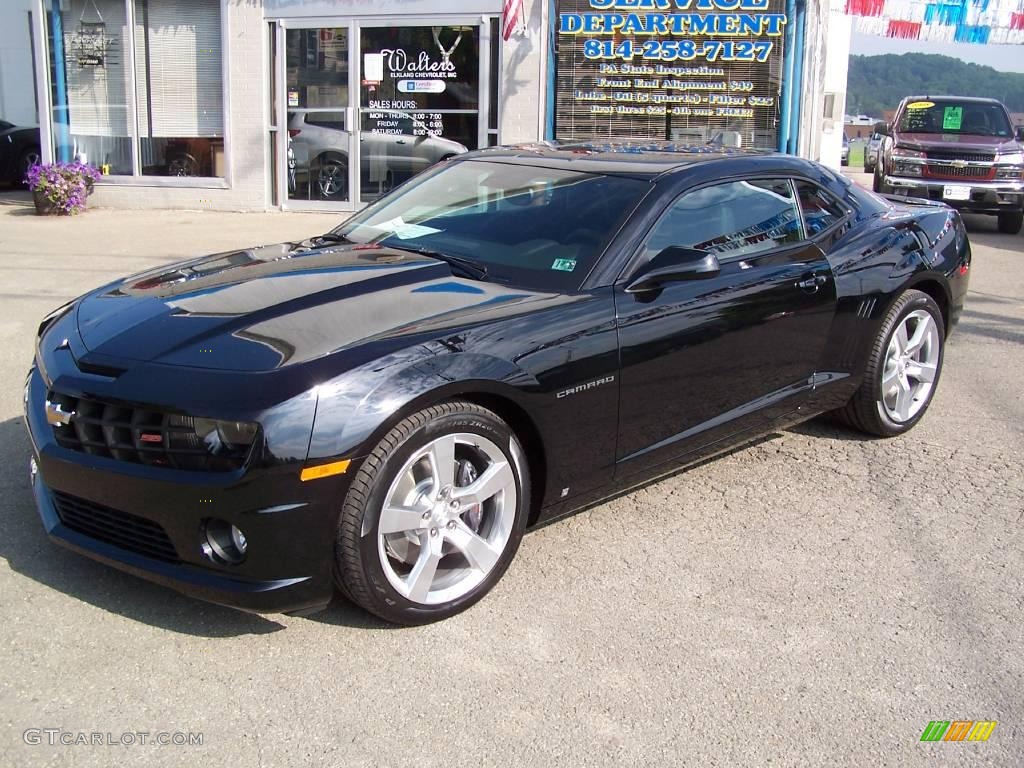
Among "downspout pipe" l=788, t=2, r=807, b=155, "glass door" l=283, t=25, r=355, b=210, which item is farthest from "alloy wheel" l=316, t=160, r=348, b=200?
"downspout pipe" l=788, t=2, r=807, b=155

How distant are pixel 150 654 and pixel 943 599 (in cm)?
267

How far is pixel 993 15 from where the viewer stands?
53.4ft

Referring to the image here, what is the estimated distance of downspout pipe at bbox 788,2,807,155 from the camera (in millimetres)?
13680

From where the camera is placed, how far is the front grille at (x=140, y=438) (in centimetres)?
305

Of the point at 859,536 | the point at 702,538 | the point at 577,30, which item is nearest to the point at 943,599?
the point at 859,536

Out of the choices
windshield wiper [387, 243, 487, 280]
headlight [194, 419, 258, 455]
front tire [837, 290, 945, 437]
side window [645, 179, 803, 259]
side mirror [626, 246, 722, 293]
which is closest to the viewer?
headlight [194, 419, 258, 455]

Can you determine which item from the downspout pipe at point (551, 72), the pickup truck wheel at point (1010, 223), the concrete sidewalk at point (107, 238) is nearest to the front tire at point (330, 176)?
the concrete sidewalk at point (107, 238)

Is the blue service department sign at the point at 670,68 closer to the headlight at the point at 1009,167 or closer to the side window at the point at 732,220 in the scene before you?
the headlight at the point at 1009,167

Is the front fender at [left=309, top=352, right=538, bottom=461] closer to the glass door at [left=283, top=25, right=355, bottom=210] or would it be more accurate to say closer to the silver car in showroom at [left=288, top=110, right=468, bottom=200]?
the silver car in showroom at [left=288, top=110, right=468, bottom=200]

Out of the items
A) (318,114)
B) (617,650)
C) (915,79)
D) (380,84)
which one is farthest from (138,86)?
(915,79)

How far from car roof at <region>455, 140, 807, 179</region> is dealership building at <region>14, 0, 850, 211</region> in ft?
29.3

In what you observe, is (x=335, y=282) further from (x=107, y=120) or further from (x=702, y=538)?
(x=107, y=120)

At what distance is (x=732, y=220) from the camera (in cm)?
452

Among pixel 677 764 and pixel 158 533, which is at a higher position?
pixel 158 533
